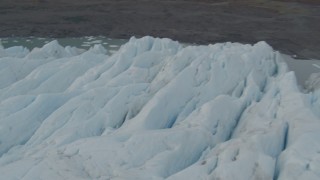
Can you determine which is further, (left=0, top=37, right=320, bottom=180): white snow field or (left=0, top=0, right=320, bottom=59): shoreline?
(left=0, top=0, right=320, bottom=59): shoreline

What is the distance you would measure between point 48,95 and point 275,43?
8677 millimetres

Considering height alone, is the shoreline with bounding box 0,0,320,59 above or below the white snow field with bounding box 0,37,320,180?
below

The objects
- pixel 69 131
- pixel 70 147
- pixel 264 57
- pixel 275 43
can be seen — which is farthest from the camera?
pixel 275 43

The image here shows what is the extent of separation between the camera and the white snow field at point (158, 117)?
171 inches

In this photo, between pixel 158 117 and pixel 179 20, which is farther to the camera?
pixel 179 20

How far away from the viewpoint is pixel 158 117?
224 inches

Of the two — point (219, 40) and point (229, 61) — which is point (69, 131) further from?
point (219, 40)

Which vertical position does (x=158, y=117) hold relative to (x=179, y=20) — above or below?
above

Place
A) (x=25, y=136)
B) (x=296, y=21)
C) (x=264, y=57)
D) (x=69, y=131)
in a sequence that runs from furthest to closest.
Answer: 1. (x=296, y=21)
2. (x=264, y=57)
3. (x=25, y=136)
4. (x=69, y=131)

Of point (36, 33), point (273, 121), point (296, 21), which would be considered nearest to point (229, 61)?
point (273, 121)

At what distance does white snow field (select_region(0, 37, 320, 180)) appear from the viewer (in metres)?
4.34

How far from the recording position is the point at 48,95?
21.0 feet

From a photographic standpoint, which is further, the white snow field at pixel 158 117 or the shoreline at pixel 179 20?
the shoreline at pixel 179 20

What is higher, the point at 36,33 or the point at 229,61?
the point at 229,61
